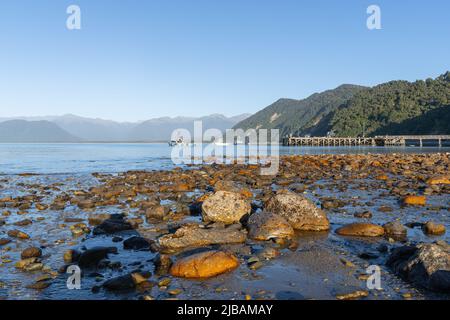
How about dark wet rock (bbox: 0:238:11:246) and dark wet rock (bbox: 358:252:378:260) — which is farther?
dark wet rock (bbox: 0:238:11:246)

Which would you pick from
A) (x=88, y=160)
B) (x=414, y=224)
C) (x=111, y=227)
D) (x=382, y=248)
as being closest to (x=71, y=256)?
(x=111, y=227)

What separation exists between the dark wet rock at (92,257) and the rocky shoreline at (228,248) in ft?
0.07

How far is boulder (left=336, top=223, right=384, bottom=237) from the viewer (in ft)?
31.3

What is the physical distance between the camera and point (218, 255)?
7.21m

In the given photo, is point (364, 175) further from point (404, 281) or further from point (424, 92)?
point (424, 92)

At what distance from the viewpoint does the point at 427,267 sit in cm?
630

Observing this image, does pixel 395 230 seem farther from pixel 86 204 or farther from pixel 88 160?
pixel 88 160

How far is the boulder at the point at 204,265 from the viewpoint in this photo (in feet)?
22.3

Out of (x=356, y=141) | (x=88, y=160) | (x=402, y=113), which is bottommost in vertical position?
(x=88, y=160)

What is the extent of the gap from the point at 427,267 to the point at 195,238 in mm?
5141

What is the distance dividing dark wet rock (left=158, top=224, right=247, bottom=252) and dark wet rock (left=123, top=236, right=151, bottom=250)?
41 centimetres

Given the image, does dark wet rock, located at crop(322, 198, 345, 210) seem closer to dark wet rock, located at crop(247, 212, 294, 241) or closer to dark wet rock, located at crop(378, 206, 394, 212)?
dark wet rock, located at crop(378, 206, 394, 212)

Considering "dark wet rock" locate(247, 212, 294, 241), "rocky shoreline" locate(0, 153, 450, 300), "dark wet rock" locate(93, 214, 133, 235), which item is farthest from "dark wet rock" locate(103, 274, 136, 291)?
"dark wet rock" locate(93, 214, 133, 235)
